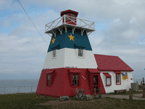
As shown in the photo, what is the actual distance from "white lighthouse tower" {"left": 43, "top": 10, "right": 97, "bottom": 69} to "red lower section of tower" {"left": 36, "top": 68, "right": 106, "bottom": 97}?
0.79 metres

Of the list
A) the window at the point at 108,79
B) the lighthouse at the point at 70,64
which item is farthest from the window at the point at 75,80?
the window at the point at 108,79

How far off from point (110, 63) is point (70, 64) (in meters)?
9.13

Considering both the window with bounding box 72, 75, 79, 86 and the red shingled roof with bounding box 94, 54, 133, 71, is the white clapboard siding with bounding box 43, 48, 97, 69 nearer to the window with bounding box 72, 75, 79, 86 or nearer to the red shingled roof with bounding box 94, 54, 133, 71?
the window with bounding box 72, 75, 79, 86

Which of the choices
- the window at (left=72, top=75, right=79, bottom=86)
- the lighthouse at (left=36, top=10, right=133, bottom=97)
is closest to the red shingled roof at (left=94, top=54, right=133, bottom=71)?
the lighthouse at (left=36, top=10, right=133, bottom=97)

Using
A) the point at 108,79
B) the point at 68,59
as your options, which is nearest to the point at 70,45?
the point at 68,59

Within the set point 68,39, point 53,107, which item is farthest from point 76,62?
point 53,107

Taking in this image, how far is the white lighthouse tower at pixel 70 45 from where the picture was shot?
66.8 feet

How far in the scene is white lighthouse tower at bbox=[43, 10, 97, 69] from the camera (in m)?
20.4

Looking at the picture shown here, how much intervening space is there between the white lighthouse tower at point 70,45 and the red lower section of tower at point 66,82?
0.79 meters

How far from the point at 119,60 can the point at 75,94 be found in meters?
13.4

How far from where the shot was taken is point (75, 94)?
19.6 meters

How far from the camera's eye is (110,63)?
86.6ft

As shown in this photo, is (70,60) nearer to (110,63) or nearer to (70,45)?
(70,45)

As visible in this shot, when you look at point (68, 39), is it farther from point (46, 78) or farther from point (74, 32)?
point (46, 78)
